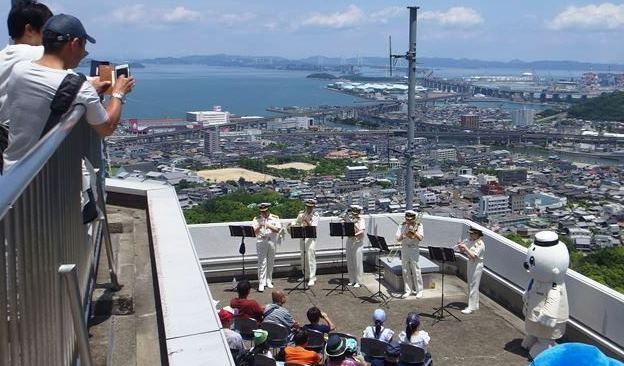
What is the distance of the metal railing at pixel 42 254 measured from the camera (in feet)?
7.02

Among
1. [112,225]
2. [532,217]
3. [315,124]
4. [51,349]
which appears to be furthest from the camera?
[315,124]

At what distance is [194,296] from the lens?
4.96m

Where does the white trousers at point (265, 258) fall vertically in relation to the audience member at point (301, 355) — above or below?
below

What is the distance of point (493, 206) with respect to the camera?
184 feet

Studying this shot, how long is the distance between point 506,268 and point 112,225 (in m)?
7.06

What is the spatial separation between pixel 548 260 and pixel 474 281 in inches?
84.6

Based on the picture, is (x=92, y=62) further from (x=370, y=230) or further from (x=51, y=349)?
(x=370, y=230)

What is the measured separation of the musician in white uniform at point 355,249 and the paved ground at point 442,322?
0.28 m

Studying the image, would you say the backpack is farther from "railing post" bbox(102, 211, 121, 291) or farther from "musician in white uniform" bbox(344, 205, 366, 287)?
"musician in white uniform" bbox(344, 205, 366, 287)

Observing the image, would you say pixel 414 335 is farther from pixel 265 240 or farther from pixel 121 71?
pixel 121 71

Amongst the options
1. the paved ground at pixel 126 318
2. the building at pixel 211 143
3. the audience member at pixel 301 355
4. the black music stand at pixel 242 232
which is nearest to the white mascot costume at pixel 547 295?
the audience member at pixel 301 355

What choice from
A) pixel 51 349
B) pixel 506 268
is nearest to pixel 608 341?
pixel 506 268

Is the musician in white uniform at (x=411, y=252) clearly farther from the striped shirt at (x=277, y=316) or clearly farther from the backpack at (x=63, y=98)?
the backpack at (x=63, y=98)

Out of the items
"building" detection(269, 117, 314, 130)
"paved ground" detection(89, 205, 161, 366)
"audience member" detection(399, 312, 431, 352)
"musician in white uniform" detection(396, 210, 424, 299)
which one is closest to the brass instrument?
"musician in white uniform" detection(396, 210, 424, 299)
